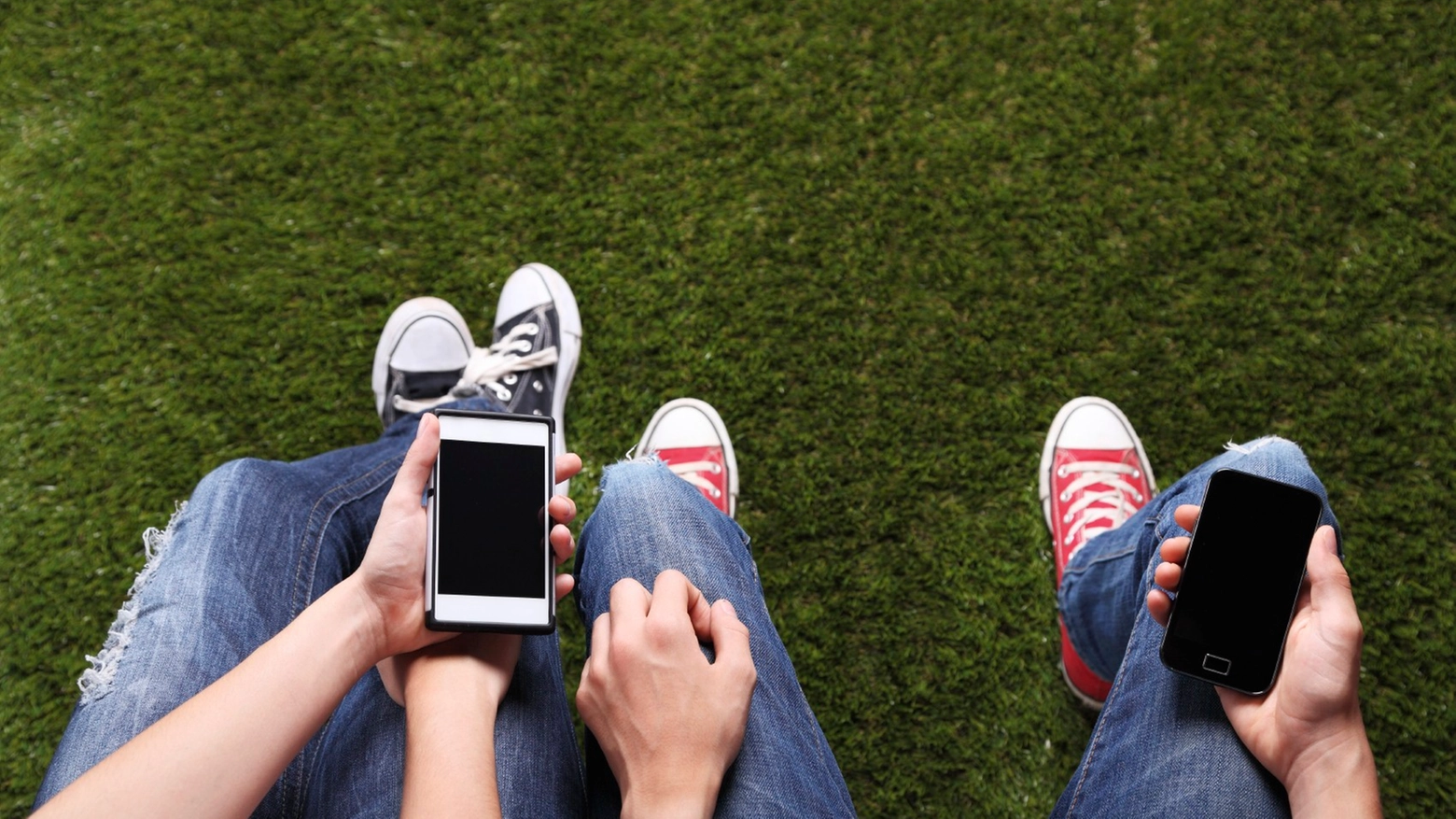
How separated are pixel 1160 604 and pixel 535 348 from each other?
4.48 ft

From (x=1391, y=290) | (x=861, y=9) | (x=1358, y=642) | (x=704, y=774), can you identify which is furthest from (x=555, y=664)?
(x=1391, y=290)

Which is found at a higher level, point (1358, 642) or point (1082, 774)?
point (1358, 642)

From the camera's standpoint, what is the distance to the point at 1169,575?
130cm

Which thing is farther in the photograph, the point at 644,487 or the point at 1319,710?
the point at 644,487

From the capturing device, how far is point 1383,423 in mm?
1976

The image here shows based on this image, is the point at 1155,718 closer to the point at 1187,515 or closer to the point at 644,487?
the point at 1187,515

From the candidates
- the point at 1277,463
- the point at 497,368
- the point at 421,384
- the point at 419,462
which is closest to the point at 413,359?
the point at 421,384

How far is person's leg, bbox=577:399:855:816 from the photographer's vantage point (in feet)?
4.04

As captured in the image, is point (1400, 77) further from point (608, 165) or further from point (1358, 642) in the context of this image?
point (608, 165)

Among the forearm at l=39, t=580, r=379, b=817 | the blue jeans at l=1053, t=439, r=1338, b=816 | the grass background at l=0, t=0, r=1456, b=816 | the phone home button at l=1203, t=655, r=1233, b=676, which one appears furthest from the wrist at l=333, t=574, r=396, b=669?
the phone home button at l=1203, t=655, r=1233, b=676

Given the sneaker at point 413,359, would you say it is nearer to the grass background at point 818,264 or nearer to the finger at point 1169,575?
the grass background at point 818,264

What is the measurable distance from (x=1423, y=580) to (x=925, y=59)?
1.64 meters

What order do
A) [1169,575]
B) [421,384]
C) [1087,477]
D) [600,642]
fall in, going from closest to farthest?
[600,642] → [1169,575] → [1087,477] → [421,384]

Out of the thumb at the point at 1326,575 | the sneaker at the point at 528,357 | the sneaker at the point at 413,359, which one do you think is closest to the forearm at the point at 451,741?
the sneaker at the point at 528,357
